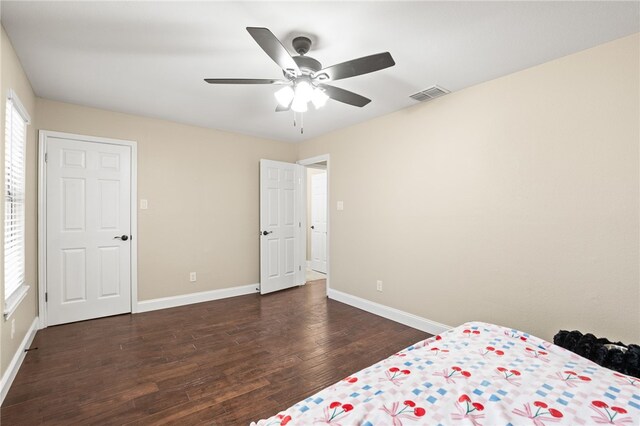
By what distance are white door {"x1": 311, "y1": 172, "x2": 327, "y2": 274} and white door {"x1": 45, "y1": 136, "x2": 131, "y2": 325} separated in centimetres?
357

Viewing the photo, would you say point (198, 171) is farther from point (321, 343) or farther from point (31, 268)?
point (321, 343)

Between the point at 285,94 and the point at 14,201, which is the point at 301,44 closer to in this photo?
the point at 285,94

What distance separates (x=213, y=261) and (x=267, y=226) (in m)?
0.96

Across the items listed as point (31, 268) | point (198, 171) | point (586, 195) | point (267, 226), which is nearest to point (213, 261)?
point (267, 226)

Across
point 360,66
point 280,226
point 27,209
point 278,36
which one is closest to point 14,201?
point 27,209

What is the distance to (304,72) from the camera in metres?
2.04

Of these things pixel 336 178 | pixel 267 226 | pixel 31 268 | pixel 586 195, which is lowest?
pixel 31 268

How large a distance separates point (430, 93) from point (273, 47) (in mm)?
1904

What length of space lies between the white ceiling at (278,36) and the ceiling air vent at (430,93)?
87mm

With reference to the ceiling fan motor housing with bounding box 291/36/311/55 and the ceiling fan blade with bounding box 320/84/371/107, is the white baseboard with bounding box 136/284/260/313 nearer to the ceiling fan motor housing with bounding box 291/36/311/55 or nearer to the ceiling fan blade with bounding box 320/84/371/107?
the ceiling fan blade with bounding box 320/84/371/107

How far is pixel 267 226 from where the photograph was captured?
4.73 m

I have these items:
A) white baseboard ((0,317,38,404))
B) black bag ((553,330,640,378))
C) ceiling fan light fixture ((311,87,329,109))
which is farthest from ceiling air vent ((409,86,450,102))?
white baseboard ((0,317,38,404))

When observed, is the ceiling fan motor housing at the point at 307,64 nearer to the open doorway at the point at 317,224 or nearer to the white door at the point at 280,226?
the white door at the point at 280,226

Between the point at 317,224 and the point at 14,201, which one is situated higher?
the point at 14,201
